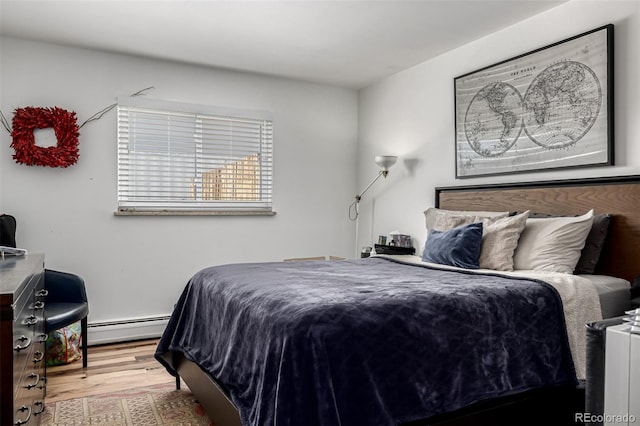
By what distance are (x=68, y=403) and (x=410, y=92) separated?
3.68m

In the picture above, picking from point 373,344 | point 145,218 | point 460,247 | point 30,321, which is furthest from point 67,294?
Answer: point 460,247

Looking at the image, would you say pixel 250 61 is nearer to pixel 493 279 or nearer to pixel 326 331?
pixel 493 279

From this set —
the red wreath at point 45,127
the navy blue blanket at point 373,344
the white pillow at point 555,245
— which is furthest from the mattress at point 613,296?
the red wreath at point 45,127

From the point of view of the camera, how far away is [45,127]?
3.76m

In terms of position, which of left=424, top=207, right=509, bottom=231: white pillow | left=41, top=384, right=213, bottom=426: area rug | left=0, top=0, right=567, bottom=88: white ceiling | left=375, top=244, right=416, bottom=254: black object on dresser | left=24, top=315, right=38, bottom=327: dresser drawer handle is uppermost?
left=0, top=0, right=567, bottom=88: white ceiling

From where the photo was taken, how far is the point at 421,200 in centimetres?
428

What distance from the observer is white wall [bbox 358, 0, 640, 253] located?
2734 millimetres

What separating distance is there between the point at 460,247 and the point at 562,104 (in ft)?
3.84

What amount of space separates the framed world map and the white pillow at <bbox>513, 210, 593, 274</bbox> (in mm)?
446

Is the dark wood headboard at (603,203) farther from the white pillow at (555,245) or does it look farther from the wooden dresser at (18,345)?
the wooden dresser at (18,345)

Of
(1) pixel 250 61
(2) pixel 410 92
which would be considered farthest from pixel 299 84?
(2) pixel 410 92

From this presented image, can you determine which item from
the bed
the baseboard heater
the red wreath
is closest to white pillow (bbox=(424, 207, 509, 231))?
the bed

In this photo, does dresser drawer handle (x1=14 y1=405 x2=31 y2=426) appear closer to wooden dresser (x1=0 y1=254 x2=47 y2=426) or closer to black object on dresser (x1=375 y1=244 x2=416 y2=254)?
wooden dresser (x1=0 y1=254 x2=47 y2=426)

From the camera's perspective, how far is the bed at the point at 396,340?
5.31ft
